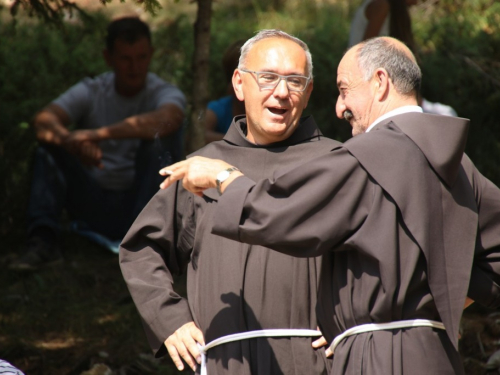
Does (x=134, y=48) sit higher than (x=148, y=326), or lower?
higher

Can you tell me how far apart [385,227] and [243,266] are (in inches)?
27.4

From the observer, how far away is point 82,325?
532cm

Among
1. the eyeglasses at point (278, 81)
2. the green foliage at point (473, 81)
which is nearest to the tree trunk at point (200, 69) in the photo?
the eyeglasses at point (278, 81)

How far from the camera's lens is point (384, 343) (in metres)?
2.64

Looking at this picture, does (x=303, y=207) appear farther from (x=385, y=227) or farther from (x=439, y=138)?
(x=439, y=138)

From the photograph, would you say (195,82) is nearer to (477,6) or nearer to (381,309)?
(381,309)

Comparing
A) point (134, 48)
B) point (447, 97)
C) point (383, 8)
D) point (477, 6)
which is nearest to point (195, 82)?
point (134, 48)

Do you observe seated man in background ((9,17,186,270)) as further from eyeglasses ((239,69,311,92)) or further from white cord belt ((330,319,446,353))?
white cord belt ((330,319,446,353))

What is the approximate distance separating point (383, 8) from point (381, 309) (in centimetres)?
400

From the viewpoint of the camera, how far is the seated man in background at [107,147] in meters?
6.05

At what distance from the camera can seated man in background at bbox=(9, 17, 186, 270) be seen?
6.05m

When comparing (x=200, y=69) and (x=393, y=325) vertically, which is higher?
(x=200, y=69)

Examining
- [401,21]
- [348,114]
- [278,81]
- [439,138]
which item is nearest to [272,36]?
[278,81]

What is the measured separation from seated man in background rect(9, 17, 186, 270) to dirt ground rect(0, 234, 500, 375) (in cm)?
21
